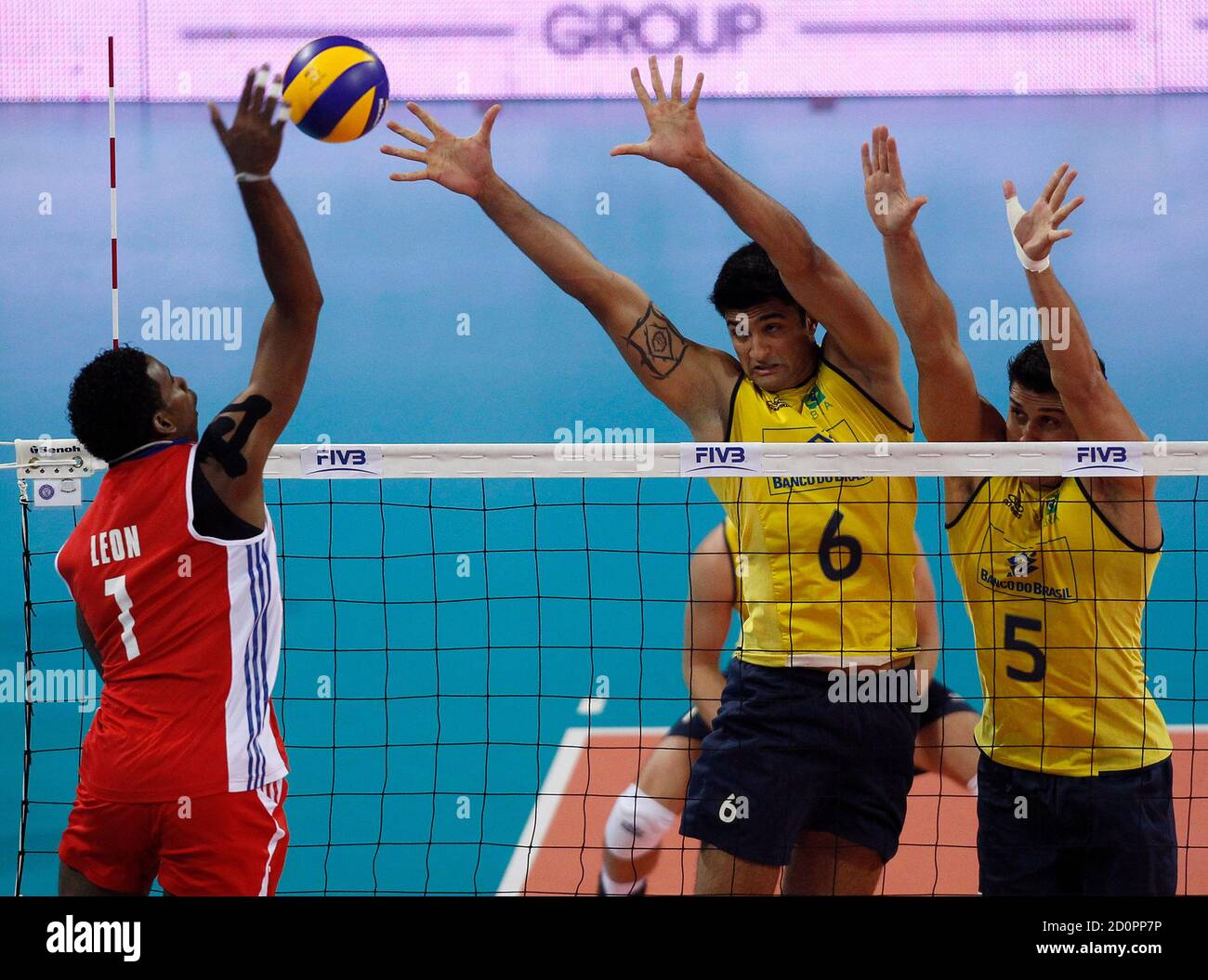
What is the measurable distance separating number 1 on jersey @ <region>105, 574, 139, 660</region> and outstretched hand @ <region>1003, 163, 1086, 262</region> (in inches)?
88.9

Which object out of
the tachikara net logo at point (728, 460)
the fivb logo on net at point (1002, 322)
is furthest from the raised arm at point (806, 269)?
the fivb logo on net at point (1002, 322)

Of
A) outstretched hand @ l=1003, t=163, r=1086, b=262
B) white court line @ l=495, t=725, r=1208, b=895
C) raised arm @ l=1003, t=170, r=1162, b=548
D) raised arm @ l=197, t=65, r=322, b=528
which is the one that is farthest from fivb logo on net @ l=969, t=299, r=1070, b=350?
raised arm @ l=197, t=65, r=322, b=528

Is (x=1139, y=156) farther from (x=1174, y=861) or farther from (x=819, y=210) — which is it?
(x=1174, y=861)

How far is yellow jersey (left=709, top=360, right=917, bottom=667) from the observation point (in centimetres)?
319

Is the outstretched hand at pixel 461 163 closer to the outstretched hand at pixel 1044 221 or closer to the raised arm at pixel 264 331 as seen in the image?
the raised arm at pixel 264 331

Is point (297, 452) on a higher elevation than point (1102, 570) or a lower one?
higher

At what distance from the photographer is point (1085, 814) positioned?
9.82ft

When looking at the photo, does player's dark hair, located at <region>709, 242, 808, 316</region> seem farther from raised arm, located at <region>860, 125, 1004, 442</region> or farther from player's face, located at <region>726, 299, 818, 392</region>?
raised arm, located at <region>860, 125, 1004, 442</region>

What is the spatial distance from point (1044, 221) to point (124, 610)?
2.35 metres

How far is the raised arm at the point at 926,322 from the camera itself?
3.14 meters

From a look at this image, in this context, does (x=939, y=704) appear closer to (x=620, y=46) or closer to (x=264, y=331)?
(x=264, y=331)

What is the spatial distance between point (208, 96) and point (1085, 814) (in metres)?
7.34

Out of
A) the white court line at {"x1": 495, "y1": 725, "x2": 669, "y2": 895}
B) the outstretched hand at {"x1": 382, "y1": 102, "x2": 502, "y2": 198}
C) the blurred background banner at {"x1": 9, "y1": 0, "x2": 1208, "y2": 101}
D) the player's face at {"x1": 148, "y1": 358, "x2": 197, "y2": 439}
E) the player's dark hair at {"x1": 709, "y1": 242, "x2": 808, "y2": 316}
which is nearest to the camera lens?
the player's face at {"x1": 148, "y1": 358, "x2": 197, "y2": 439}
